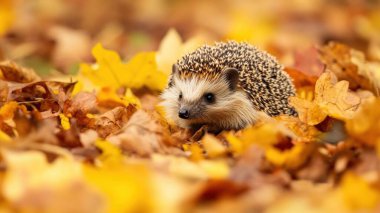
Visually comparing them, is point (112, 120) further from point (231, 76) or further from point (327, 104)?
point (327, 104)

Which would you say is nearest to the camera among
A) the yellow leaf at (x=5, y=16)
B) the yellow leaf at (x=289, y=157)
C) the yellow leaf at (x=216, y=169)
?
the yellow leaf at (x=216, y=169)

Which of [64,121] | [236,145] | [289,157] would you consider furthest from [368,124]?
[64,121]

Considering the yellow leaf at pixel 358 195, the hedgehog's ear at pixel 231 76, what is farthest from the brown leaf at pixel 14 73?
the yellow leaf at pixel 358 195

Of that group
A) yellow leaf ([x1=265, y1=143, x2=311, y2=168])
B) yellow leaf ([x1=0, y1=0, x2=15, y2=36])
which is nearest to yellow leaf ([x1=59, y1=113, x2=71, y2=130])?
yellow leaf ([x1=265, y1=143, x2=311, y2=168])

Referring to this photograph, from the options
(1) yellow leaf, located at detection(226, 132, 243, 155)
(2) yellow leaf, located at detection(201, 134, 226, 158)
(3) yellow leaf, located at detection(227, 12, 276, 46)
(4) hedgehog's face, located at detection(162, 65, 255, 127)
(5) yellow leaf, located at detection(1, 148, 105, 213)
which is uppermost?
(3) yellow leaf, located at detection(227, 12, 276, 46)

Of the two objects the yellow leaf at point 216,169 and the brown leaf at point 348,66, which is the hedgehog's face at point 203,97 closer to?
the brown leaf at point 348,66

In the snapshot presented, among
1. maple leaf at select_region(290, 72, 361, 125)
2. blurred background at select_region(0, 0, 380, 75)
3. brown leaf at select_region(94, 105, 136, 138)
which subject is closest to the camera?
maple leaf at select_region(290, 72, 361, 125)

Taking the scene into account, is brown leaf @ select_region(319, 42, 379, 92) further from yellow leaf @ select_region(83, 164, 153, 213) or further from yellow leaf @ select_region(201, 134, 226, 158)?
yellow leaf @ select_region(83, 164, 153, 213)
